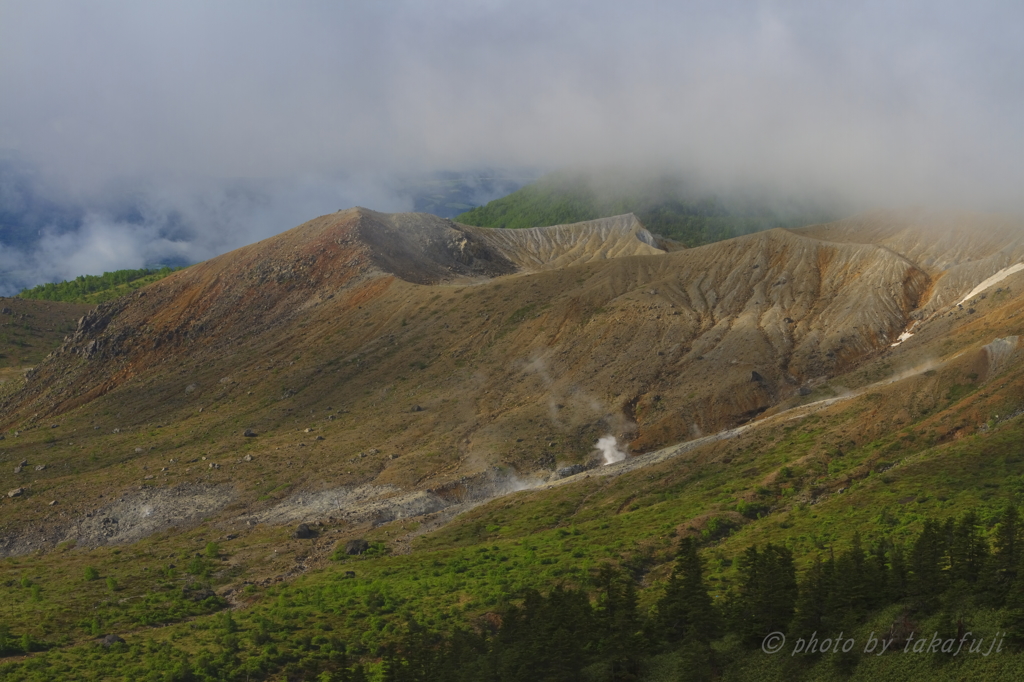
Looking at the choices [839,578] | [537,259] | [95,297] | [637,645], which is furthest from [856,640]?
[95,297]

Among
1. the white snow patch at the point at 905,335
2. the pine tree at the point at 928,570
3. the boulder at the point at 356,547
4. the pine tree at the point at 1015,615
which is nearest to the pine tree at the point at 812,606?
the pine tree at the point at 928,570

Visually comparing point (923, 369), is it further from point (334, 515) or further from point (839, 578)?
point (334, 515)

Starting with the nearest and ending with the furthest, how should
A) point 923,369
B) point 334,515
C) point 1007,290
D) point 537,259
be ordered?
point 334,515
point 923,369
point 1007,290
point 537,259

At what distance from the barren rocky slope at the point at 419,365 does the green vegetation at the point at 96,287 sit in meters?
53.6

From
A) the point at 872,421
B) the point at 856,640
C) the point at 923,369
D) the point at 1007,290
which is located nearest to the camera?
the point at 856,640

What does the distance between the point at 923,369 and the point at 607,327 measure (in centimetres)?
3007

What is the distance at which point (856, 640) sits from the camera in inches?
1476

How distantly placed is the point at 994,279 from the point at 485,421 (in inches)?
1998

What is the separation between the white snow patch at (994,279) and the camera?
90.6 m

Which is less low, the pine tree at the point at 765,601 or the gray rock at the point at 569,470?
the gray rock at the point at 569,470

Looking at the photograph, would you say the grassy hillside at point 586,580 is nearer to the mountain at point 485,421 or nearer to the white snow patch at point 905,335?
the mountain at point 485,421

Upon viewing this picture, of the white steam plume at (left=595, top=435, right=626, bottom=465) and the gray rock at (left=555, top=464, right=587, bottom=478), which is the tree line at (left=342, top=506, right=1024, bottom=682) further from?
the white steam plume at (left=595, top=435, right=626, bottom=465)

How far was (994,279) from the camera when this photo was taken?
92.4 m

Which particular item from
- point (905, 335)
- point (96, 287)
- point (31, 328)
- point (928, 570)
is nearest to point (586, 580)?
point (928, 570)
